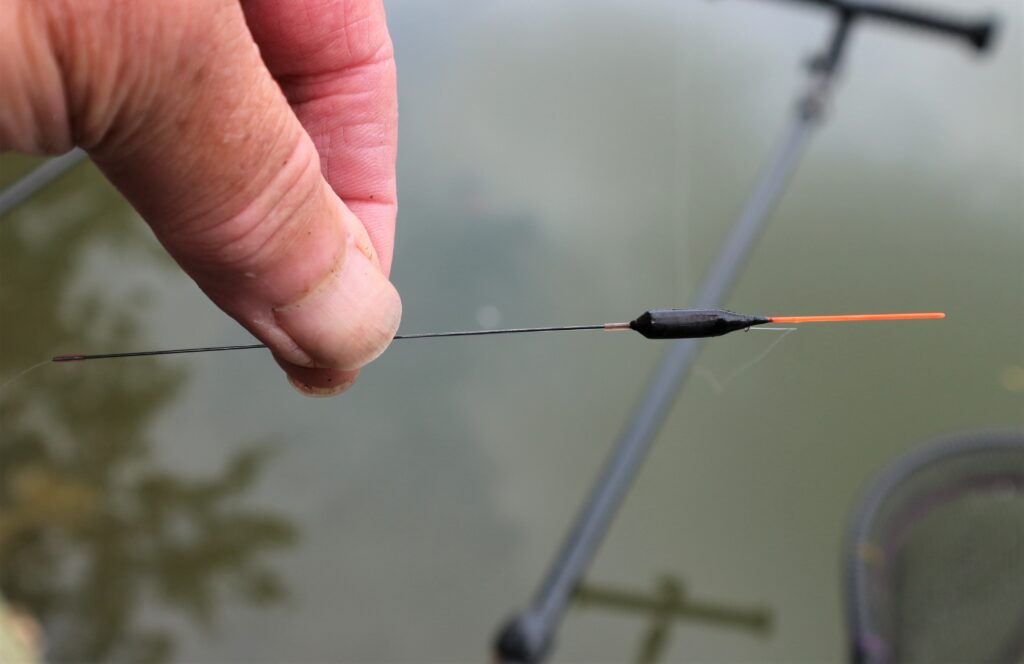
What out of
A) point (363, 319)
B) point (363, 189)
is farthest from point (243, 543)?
point (363, 319)

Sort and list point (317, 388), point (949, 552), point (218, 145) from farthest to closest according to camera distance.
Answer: point (949, 552) → point (317, 388) → point (218, 145)

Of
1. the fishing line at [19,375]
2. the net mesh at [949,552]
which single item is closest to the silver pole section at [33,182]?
the fishing line at [19,375]

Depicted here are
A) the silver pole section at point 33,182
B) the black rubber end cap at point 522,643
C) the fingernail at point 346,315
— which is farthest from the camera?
the black rubber end cap at point 522,643

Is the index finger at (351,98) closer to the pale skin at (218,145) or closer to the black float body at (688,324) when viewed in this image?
the pale skin at (218,145)

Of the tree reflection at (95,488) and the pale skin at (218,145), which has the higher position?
the pale skin at (218,145)

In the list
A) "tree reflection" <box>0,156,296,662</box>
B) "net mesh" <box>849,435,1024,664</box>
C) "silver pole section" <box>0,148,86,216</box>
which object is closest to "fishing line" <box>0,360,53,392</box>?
"tree reflection" <box>0,156,296,662</box>

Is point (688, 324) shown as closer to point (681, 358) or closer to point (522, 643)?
point (522, 643)

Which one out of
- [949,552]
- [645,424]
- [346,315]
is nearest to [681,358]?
[645,424]
